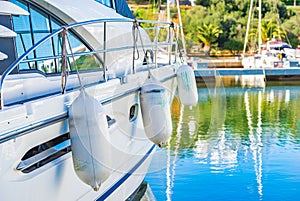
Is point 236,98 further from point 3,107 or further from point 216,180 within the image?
point 3,107

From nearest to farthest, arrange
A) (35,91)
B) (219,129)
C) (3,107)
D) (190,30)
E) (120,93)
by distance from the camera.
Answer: (3,107) < (35,91) < (120,93) < (219,129) < (190,30)

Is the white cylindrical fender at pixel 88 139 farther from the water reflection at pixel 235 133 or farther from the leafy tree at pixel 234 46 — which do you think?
the leafy tree at pixel 234 46

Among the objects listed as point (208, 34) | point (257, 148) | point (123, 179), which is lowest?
point (257, 148)

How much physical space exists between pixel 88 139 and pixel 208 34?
2565 cm

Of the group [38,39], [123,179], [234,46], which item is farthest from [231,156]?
[234,46]

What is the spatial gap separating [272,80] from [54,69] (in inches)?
631

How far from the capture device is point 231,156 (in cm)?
789

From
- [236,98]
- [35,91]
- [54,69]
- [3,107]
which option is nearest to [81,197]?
[35,91]

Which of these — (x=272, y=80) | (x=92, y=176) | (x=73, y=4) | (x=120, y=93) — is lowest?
(x=272, y=80)

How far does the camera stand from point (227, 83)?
1898 cm

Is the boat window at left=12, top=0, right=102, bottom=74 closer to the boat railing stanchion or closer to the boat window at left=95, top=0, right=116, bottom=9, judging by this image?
the boat railing stanchion

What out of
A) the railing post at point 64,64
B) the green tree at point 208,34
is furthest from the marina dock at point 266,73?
the railing post at point 64,64

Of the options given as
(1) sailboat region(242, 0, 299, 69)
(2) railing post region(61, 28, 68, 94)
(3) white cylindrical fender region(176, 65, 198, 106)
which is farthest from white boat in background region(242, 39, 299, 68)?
(2) railing post region(61, 28, 68, 94)

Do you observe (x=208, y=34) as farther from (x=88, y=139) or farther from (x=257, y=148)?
(x=88, y=139)
